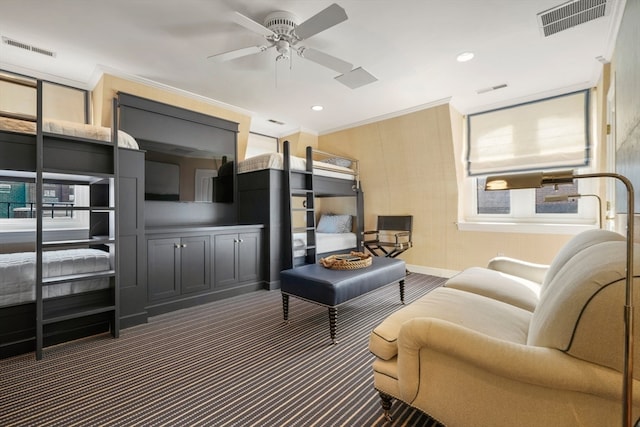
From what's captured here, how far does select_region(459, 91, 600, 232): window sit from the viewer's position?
3.72 metres

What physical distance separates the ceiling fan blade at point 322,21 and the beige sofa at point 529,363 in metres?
2.12

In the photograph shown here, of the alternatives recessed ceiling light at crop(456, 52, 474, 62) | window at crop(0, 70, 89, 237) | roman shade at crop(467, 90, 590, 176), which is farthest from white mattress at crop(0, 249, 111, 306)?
roman shade at crop(467, 90, 590, 176)

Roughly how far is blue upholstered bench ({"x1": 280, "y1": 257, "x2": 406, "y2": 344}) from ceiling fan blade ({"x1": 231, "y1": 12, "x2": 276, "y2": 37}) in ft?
7.01

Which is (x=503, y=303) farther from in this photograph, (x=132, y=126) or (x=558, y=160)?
(x=132, y=126)

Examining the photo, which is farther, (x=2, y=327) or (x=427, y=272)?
(x=427, y=272)

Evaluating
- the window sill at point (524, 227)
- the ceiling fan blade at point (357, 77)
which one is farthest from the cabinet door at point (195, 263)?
the window sill at point (524, 227)

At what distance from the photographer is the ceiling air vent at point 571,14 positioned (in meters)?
2.27

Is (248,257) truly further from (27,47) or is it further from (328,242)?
(27,47)

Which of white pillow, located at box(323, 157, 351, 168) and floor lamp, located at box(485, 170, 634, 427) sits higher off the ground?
white pillow, located at box(323, 157, 351, 168)

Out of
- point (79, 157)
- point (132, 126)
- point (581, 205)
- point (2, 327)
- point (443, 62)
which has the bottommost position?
point (2, 327)

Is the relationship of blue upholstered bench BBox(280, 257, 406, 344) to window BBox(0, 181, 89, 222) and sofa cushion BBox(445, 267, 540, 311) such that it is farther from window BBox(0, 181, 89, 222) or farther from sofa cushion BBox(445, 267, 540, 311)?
window BBox(0, 181, 89, 222)

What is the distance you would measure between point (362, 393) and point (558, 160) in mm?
4033

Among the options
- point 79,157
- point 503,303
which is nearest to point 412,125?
point 503,303

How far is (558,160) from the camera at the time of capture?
383 centimetres
